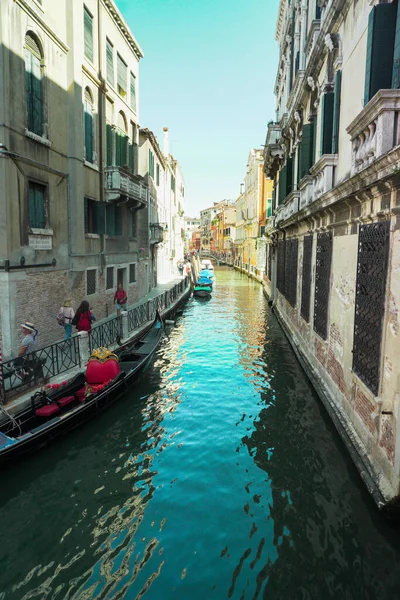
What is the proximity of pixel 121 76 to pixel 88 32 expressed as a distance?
294cm

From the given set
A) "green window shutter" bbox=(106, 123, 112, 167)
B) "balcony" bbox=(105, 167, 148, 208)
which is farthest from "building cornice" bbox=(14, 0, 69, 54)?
"balcony" bbox=(105, 167, 148, 208)

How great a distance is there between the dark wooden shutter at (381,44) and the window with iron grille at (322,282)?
3.07 meters

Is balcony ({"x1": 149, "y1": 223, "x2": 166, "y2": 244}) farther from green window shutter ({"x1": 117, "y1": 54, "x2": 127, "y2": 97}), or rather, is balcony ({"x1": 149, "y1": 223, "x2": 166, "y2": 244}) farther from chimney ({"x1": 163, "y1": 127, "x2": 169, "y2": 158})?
chimney ({"x1": 163, "y1": 127, "x2": 169, "y2": 158})

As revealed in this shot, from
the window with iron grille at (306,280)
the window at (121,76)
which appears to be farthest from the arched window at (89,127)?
the window with iron grille at (306,280)

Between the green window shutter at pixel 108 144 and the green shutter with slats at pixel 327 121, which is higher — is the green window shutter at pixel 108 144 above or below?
above

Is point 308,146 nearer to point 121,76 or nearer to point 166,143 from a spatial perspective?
point 121,76

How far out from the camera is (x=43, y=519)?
4.89 m

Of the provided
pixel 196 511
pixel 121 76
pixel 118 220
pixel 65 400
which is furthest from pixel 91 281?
pixel 196 511

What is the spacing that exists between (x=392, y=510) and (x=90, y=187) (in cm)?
1089

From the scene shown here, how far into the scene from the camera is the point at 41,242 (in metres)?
9.34

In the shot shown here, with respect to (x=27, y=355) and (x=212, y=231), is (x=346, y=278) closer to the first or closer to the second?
(x=27, y=355)

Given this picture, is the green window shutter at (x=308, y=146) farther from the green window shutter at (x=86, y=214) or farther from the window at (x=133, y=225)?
the window at (x=133, y=225)

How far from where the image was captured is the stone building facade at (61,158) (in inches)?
316

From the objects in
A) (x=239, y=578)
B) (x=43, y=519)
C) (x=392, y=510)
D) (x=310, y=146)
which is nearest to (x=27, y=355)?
(x=43, y=519)
